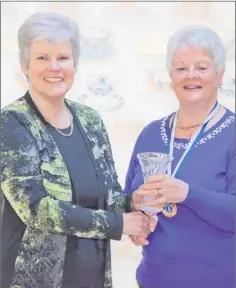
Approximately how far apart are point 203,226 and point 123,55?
1119mm

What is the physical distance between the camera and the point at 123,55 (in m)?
2.37

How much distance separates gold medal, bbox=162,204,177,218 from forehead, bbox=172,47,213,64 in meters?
0.50

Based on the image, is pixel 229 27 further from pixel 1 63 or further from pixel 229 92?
pixel 1 63

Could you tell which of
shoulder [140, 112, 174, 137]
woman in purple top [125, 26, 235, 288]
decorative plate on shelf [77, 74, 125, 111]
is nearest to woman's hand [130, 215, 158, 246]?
woman in purple top [125, 26, 235, 288]

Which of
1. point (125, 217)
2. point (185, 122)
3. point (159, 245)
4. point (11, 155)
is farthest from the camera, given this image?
point (185, 122)

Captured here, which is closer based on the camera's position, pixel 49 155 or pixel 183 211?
pixel 49 155

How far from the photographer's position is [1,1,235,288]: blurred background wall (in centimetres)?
233

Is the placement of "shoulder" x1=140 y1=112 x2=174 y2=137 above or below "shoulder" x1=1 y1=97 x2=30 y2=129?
below

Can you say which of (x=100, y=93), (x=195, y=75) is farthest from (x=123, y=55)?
(x=195, y=75)

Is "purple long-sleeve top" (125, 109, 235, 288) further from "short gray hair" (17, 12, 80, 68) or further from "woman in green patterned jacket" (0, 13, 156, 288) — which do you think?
"short gray hair" (17, 12, 80, 68)

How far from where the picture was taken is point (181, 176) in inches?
62.3

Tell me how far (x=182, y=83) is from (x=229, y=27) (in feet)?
2.88

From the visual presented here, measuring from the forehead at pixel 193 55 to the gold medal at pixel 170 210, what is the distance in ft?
1.64

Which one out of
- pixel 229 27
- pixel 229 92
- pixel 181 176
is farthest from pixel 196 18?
pixel 181 176
